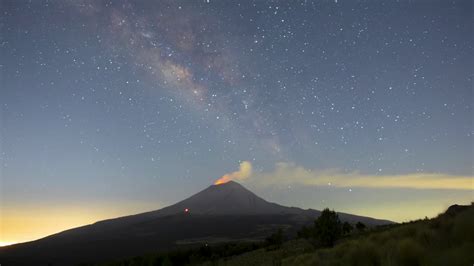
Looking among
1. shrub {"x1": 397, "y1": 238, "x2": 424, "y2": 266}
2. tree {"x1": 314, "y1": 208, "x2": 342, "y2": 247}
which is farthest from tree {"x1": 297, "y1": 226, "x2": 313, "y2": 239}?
shrub {"x1": 397, "y1": 238, "x2": 424, "y2": 266}

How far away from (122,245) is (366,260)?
16162cm

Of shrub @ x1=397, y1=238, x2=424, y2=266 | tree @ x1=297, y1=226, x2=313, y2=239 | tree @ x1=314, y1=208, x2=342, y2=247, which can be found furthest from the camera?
tree @ x1=297, y1=226, x2=313, y2=239

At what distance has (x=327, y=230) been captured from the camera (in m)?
33.0

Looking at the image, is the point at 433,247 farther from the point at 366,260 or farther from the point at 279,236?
the point at 279,236

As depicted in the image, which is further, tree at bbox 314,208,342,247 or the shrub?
tree at bbox 314,208,342,247

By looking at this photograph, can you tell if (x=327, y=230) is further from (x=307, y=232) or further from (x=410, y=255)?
(x=410, y=255)

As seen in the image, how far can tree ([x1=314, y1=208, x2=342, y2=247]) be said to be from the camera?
33.0m

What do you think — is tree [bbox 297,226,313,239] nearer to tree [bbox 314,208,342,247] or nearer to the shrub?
tree [bbox 314,208,342,247]

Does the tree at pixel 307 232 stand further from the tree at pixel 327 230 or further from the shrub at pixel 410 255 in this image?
the shrub at pixel 410 255

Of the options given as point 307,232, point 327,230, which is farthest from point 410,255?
point 307,232

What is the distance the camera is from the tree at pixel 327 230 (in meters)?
33.0

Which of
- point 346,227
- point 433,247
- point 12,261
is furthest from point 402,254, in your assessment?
point 12,261

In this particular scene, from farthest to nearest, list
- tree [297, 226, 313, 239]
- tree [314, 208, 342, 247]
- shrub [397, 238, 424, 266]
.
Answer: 1. tree [297, 226, 313, 239]
2. tree [314, 208, 342, 247]
3. shrub [397, 238, 424, 266]

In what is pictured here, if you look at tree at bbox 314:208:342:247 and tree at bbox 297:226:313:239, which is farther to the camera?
tree at bbox 297:226:313:239
